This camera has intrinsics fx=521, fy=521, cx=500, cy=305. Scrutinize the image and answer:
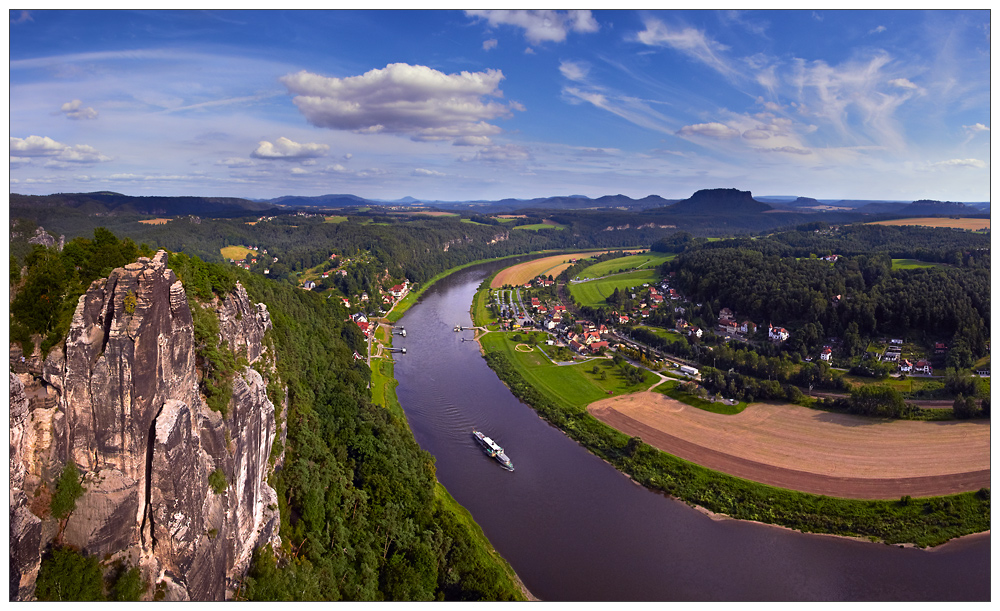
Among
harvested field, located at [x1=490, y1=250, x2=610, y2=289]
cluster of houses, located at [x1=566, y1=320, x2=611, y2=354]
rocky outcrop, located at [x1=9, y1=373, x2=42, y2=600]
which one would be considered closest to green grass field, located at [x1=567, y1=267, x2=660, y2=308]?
harvested field, located at [x1=490, y1=250, x2=610, y2=289]

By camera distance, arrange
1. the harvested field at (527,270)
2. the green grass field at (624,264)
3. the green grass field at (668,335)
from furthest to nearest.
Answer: the green grass field at (624,264), the harvested field at (527,270), the green grass field at (668,335)

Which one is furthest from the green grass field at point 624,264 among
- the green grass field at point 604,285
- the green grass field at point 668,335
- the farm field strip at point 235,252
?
the farm field strip at point 235,252

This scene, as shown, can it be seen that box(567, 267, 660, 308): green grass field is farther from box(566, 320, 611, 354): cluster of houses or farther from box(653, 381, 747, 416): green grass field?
box(653, 381, 747, 416): green grass field

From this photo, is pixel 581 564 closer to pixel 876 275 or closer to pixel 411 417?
pixel 411 417

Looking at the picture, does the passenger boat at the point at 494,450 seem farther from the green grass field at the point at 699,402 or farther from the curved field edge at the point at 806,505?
the green grass field at the point at 699,402

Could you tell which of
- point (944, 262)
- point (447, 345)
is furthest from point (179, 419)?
point (944, 262)

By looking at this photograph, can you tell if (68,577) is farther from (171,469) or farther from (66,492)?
(171,469)

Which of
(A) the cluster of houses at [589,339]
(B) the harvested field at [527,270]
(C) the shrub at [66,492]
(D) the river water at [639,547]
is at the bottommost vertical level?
(D) the river water at [639,547]
